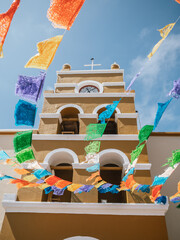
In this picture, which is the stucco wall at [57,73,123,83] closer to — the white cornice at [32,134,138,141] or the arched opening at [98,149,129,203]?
the white cornice at [32,134,138,141]

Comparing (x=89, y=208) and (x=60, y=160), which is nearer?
(x=89, y=208)

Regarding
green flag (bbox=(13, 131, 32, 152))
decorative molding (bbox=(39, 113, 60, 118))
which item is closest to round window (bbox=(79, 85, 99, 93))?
decorative molding (bbox=(39, 113, 60, 118))

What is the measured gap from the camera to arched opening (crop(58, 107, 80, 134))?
8.89 meters

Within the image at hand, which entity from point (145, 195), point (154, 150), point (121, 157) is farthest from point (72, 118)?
point (145, 195)

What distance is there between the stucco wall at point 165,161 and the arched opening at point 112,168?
1310 millimetres

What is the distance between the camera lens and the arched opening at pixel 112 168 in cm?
732

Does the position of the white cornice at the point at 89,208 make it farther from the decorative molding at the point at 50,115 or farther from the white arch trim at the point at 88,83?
the white arch trim at the point at 88,83

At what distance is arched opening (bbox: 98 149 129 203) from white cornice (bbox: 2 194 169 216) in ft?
3.57

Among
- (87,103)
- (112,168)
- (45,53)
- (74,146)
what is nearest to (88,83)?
A: (87,103)

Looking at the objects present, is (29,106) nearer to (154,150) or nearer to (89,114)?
(89,114)

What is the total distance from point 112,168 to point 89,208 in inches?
65.7

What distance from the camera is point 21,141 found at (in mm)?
6547

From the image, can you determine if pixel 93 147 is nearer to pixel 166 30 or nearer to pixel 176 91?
pixel 176 91

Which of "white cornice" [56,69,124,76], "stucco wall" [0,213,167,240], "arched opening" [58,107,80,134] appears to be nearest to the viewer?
"stucco wall" [0,213,167,240]
